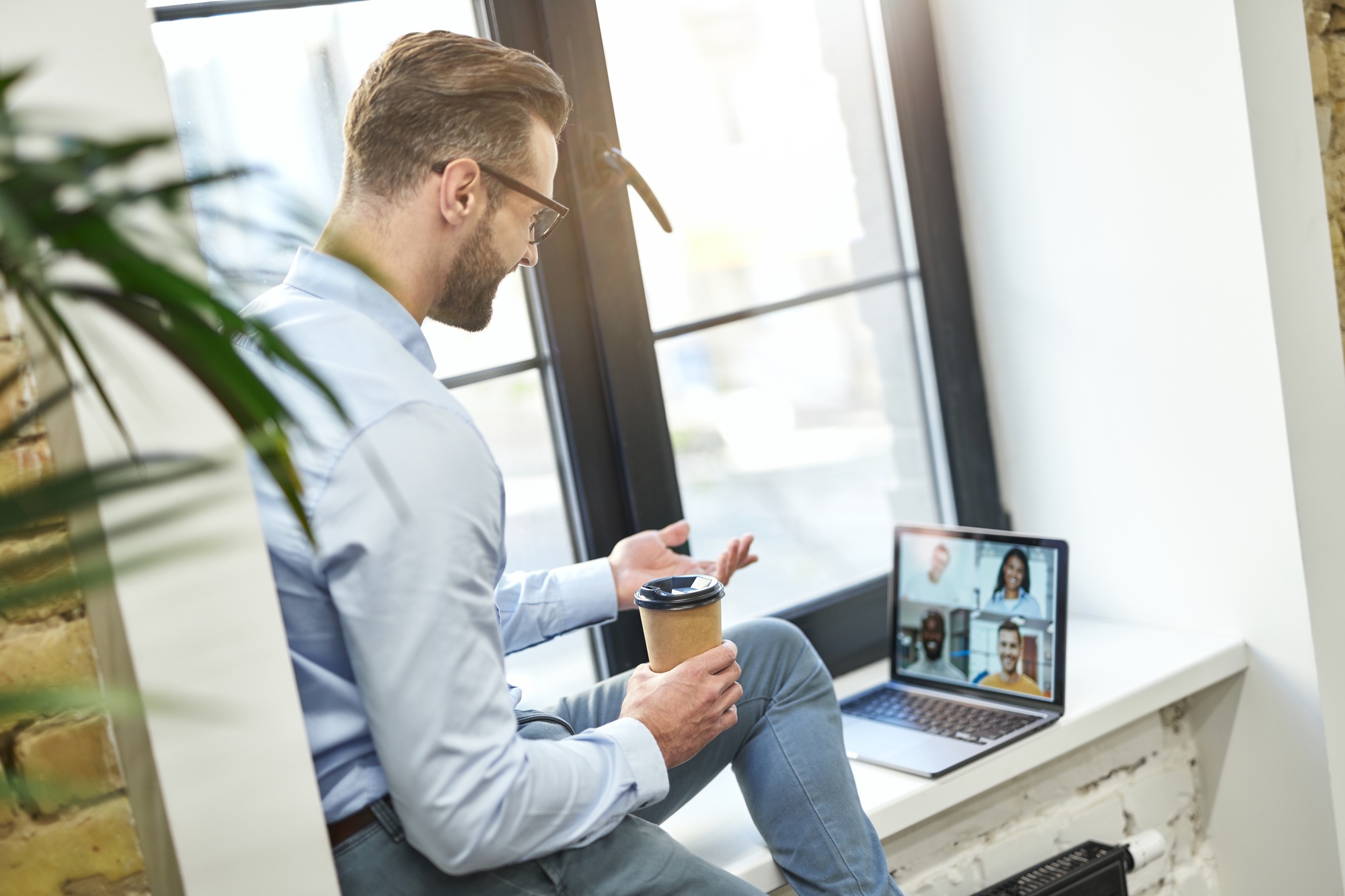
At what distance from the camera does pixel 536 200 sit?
125cm

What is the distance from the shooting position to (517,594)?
4.73 feet

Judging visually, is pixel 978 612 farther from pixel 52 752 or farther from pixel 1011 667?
pixel 52 752

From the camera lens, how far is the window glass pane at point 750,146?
186 centimetres

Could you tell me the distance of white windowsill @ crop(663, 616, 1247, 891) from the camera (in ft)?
4.89

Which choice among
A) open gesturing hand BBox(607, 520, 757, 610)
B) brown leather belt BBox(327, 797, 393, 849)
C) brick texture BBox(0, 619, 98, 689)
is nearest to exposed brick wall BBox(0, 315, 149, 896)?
brick texture BBox(0, 619, 98, 689)

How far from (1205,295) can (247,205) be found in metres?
1.44

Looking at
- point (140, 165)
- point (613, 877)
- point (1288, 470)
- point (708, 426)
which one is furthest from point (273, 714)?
point (1288, 470)

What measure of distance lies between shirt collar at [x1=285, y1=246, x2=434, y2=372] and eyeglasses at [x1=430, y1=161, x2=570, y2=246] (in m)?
0.15

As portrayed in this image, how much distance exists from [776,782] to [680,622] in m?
0.32

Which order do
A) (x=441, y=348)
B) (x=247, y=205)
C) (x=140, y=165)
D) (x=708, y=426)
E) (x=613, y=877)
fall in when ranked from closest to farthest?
1. (x=140, y=165)
2. (x=613, y=877)
3. (x=247, y=205)
4. (x=441, y=348)
5. (x=708, y=426)

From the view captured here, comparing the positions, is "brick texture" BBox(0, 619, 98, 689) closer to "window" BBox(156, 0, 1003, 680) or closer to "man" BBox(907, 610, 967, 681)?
"window" BBox(156, 0, 1003, 680)

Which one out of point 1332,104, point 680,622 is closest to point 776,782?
point 680,622

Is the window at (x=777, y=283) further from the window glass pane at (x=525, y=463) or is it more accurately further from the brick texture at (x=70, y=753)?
the brick texture at (x=70, y=753)

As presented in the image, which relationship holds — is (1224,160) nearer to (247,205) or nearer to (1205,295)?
(1205,295)
